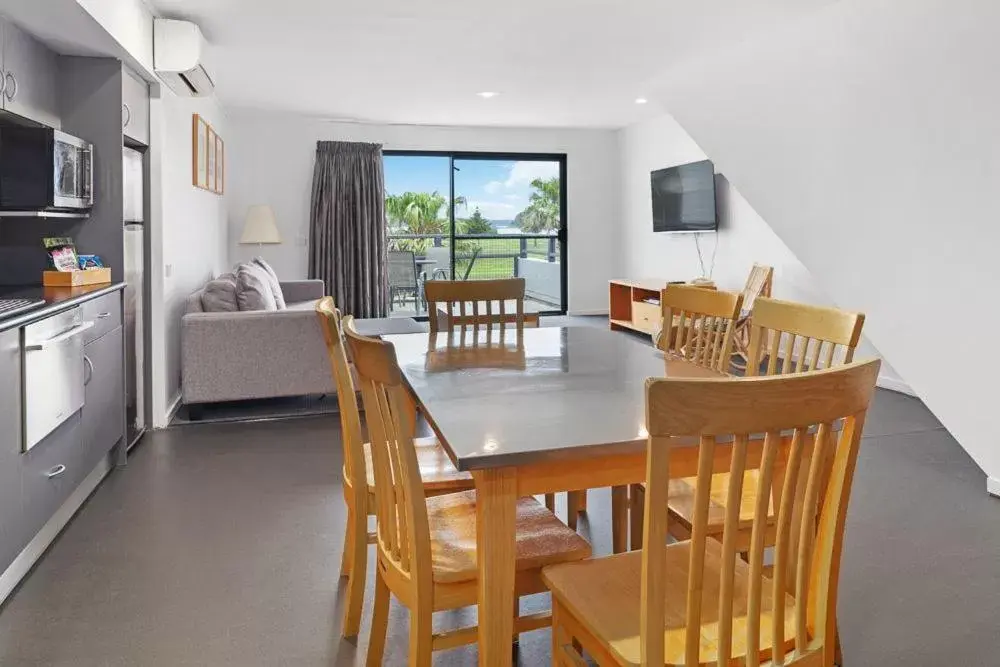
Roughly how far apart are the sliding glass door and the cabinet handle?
611 centimetres

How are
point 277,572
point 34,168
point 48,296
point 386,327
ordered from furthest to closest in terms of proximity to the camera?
point 386,327 → point 34,168 → point 48,296 → point 277,572

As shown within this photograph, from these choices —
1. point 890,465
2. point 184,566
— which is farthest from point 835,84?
point 184,566

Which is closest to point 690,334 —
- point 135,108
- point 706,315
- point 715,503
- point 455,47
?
point 706,315

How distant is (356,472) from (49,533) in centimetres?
152

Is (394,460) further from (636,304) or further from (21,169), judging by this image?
(636,304)

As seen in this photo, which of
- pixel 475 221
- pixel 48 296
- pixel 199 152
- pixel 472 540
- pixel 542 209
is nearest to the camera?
pixel 472 540

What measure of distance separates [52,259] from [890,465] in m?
4.06

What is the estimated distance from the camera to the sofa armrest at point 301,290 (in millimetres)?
6976

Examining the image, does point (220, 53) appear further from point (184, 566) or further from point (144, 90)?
point (184, 566)

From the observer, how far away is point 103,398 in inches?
126

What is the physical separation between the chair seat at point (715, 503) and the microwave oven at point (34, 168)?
2838 mm

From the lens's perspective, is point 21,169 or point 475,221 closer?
point 21,169

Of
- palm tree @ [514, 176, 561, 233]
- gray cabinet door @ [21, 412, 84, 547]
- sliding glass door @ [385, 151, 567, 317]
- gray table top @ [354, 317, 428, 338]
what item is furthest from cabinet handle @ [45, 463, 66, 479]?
palm tree @ [514, 176, 561, 233]

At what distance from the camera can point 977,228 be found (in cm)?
279
